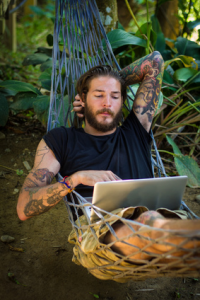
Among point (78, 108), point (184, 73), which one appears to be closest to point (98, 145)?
point (78, 108)

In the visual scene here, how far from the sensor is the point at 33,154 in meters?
2.74

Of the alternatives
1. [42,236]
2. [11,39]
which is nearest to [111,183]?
[42,236]

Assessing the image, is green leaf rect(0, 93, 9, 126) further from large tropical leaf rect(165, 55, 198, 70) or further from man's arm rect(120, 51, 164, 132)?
large tropical leaf rect(165, 55, 198, 70)

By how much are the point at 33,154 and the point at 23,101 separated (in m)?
0.48

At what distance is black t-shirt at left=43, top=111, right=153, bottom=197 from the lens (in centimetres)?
171

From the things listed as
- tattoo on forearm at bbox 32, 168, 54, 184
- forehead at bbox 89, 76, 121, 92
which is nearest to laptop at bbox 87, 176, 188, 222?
tattoo on forearm at bbox 32, 168, 54, 184

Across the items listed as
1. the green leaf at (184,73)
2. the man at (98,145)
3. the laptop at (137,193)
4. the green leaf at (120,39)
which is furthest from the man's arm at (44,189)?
the green leaf at (184,73)

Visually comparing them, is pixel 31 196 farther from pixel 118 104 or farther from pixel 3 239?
pixel 118 104

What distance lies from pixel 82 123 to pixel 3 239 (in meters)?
0.96

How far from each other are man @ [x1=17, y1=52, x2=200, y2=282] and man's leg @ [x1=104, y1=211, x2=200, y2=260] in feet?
0.34

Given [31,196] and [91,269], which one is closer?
[91,269]

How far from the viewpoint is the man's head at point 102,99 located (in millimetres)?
1836

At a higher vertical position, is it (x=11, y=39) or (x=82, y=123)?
(x=11, y=39)

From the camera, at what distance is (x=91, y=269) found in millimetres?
1314
